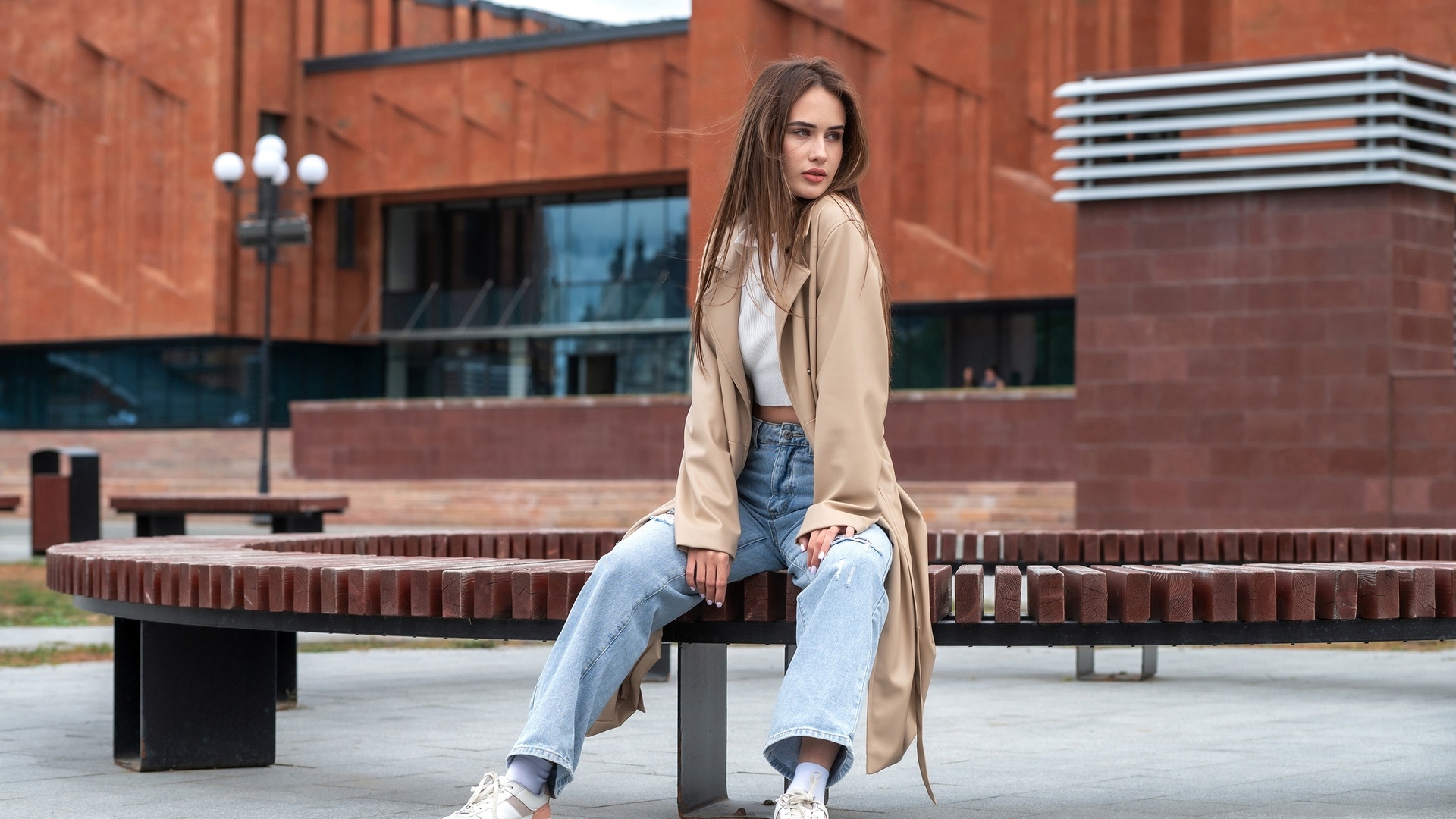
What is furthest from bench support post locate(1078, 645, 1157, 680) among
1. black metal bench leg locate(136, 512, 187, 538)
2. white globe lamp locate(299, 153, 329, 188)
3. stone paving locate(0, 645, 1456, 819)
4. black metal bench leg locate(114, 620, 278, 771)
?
white globe lamp locate(299, 153, 329, 188)

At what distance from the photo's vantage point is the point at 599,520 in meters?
25.1

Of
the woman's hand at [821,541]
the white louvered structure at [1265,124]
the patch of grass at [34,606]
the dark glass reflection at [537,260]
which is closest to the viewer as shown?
the woman's hand at [821,541]

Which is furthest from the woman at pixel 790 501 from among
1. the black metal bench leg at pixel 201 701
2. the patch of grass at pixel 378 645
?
the patch of grass at pixel 378 645

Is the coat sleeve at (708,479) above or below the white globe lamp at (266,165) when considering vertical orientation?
below

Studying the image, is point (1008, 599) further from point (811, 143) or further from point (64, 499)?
point (64, 499)

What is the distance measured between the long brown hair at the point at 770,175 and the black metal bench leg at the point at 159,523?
33.8 feet

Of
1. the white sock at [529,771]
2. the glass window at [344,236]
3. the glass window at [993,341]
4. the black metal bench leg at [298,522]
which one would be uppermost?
the glass window at [344,236]

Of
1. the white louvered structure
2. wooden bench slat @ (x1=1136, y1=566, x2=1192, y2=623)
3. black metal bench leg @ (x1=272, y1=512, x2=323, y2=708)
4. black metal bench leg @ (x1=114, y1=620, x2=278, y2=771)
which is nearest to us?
wooden bench slat @ (x1=1136, y1=566, x2=1192, y2=623)

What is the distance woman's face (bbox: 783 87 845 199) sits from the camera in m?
4.02

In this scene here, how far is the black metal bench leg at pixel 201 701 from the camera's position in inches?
199

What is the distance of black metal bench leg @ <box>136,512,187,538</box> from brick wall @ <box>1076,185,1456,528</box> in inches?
280

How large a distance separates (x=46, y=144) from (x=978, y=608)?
43.1m

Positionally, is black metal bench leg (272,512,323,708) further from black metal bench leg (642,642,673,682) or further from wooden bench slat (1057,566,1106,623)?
wooden bench slat (1057,566,1106,623)

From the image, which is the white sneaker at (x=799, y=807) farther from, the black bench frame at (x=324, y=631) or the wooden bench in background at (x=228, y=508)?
the wooden bench in background at (x=228, y=508)
